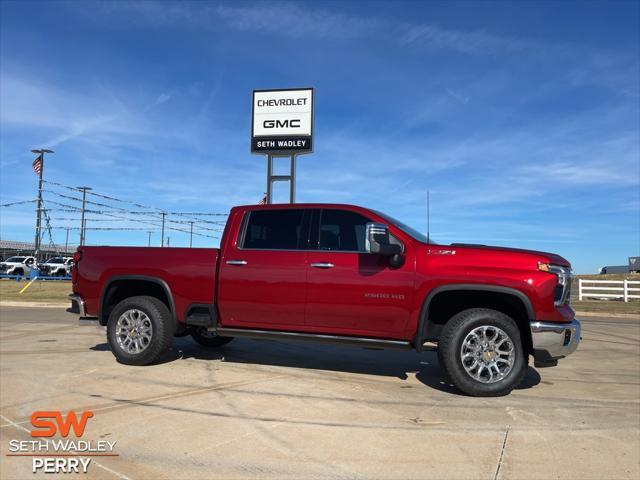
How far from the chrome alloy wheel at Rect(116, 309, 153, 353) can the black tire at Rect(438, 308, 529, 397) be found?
3.71m

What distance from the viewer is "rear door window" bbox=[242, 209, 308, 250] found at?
20.4 ft

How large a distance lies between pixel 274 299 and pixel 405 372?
2040 mm

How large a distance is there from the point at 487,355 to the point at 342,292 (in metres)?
1.69

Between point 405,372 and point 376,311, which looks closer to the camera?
point 376,311

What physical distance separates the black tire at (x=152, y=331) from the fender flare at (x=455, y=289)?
3.12m

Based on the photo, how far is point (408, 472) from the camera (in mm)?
3443

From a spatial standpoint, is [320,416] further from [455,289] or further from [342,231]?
[342,231]

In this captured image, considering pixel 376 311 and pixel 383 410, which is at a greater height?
pixel 376 311

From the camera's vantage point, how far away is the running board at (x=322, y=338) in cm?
561

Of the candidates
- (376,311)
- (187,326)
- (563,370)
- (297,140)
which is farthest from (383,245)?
(297,140)

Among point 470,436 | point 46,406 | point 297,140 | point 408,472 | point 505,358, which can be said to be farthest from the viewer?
point 297,140

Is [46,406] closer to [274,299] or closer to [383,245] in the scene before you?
[274,299]

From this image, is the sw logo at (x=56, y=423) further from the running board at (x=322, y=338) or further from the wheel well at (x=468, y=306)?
the wheel well at (x=468, y=306)

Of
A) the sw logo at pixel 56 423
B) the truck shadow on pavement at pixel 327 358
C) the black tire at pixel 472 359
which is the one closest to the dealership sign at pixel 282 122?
the truck shadow on pavement at pixel 327 358
